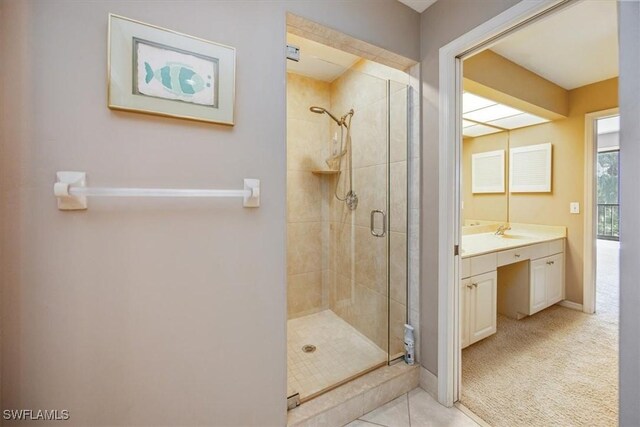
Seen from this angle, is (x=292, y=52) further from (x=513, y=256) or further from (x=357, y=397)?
(x=513, y=256)

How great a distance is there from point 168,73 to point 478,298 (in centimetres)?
247

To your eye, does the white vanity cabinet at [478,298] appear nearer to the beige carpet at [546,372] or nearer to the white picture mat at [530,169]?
the beige carpet at [546,372]

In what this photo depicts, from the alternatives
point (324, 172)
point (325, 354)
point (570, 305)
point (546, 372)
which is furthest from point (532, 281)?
point (324, 172)

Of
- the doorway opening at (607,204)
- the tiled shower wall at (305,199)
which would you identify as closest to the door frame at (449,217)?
the tiled shower wall at (305,199)

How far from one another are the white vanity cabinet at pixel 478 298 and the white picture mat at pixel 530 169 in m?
1.72

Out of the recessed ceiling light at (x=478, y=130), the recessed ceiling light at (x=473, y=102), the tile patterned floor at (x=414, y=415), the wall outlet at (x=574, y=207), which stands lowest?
the tile patterned floor at (x=414, y=415)

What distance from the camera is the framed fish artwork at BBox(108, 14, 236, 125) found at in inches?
36.4

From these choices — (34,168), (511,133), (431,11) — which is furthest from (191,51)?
(511,133)

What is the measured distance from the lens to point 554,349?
2.17m

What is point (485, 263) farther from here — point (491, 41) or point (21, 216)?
point (21, 216)

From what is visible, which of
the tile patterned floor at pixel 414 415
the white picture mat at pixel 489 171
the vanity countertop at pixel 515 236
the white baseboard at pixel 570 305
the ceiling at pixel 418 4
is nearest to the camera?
the tile patterned floor at pixel 414 415

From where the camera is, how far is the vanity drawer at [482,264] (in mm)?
2025

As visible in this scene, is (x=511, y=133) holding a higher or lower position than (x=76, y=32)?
higher

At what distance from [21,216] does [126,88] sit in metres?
0.54
